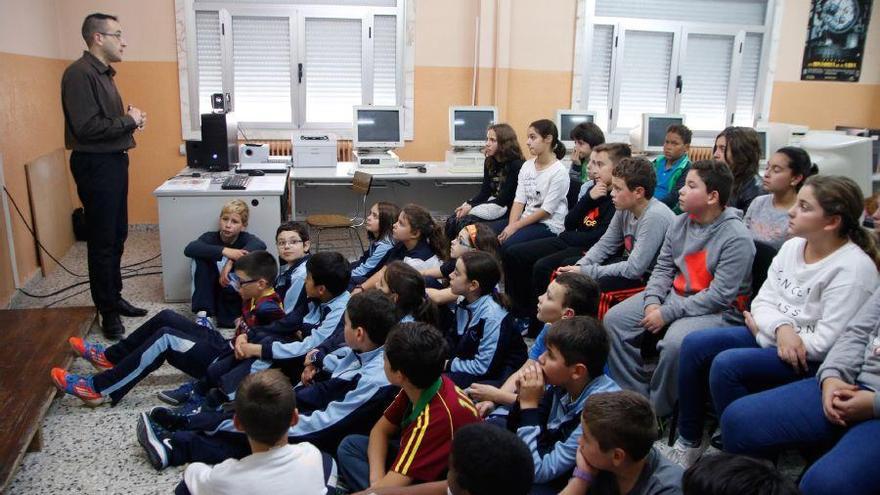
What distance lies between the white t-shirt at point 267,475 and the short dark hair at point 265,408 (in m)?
0.05

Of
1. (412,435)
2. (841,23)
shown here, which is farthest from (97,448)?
(841,23)

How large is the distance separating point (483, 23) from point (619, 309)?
4.03 meters

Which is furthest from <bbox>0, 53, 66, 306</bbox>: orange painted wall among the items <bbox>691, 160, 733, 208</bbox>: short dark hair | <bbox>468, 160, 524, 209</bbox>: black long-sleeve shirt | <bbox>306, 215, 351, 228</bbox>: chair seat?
<bbox>691, 160, 733, 208</bbox>: short dark hair

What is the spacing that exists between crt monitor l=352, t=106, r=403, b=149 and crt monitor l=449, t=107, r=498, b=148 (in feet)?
1.41

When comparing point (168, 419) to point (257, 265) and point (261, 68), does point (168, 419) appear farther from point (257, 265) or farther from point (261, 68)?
point (261, 68)

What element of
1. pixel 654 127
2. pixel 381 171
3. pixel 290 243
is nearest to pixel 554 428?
pixel 290 243

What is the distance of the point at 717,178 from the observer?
2518 millimetres

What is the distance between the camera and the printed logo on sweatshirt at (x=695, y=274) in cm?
255

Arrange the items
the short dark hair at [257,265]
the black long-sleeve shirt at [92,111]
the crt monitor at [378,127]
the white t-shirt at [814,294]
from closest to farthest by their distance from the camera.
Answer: the white t-shirt at [814,294] → the short dark hair at [257,265] → the black long-sleeve shirt at [92,111] → the crt monitor at [378,127]

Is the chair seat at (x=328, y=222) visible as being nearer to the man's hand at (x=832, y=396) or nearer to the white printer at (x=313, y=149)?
the white printer at (x=313, y=149)

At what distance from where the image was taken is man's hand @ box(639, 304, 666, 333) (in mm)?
2531

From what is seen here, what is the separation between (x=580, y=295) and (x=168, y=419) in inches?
62.2

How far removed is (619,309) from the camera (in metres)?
2.69

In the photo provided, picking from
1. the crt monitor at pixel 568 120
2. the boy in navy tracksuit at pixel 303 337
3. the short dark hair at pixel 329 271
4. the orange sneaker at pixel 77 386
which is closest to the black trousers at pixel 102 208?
the orange sneaker at pixel 77 386
